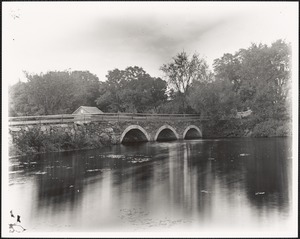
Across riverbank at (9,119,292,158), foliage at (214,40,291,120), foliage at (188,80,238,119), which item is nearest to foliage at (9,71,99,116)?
riverbank at (9,119,292,158)

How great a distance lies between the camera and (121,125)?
31422 mm

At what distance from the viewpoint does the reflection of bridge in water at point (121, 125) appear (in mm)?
24516

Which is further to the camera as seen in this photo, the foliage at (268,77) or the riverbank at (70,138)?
the foliage at (268,77)

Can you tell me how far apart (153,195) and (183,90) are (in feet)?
125

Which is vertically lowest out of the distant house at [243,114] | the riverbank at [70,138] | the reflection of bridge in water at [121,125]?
the riverbank at [70,138]

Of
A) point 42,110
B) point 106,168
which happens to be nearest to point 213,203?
point 106,168

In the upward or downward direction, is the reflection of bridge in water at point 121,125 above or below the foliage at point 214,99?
below

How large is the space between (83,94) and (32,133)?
94.6ft

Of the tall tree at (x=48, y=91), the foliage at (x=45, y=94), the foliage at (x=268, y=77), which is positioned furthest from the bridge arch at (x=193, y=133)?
the tall tree at (x=48, y=91)

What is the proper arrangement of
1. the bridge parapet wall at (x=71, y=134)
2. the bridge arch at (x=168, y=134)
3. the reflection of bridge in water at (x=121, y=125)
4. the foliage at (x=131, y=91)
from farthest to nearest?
the foliage at (x=131, y=91)
the bridge arch at (x=168, y=134)
the reflection of bridge in water at (x=121, y=125)
the bridge parapet wall at (x=71, y=134)

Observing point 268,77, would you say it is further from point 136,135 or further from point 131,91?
point 131,91

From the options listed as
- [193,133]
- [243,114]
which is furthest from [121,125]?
[243,114]

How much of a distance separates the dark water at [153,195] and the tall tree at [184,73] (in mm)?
29381

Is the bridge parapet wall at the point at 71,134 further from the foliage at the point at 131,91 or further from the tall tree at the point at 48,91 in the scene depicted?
the foliage at the point at 131,91
